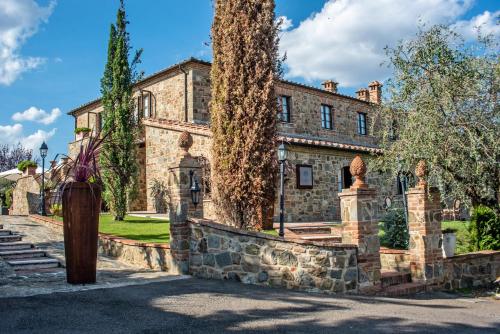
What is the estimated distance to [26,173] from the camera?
19.7m

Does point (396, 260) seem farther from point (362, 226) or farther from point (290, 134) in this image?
point (290, 134)

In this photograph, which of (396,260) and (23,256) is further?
(23,256)

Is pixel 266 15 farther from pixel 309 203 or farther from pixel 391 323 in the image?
pixel 391 323

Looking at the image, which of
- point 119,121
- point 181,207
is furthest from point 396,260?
point 119,121

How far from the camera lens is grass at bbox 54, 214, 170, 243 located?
10789 millimetres

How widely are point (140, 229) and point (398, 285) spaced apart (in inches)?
281

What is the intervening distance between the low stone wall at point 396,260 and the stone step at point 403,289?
20.8 inches

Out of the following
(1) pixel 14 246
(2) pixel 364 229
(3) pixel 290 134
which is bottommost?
(1) pixel 14 246

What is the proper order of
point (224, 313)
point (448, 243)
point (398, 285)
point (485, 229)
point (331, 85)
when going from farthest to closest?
point (331, 85), point (485, 229), point (448, 243), point (398, 285), point (224, 313)

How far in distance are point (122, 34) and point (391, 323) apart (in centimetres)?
1366

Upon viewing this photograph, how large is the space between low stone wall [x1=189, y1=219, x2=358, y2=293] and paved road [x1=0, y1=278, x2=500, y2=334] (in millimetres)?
357

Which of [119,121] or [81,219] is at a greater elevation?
[119,121]

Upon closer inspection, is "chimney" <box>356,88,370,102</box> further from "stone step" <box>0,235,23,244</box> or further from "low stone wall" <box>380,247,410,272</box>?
"stone step" <box>0,235,23,244</box>

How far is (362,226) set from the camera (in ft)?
24.3
